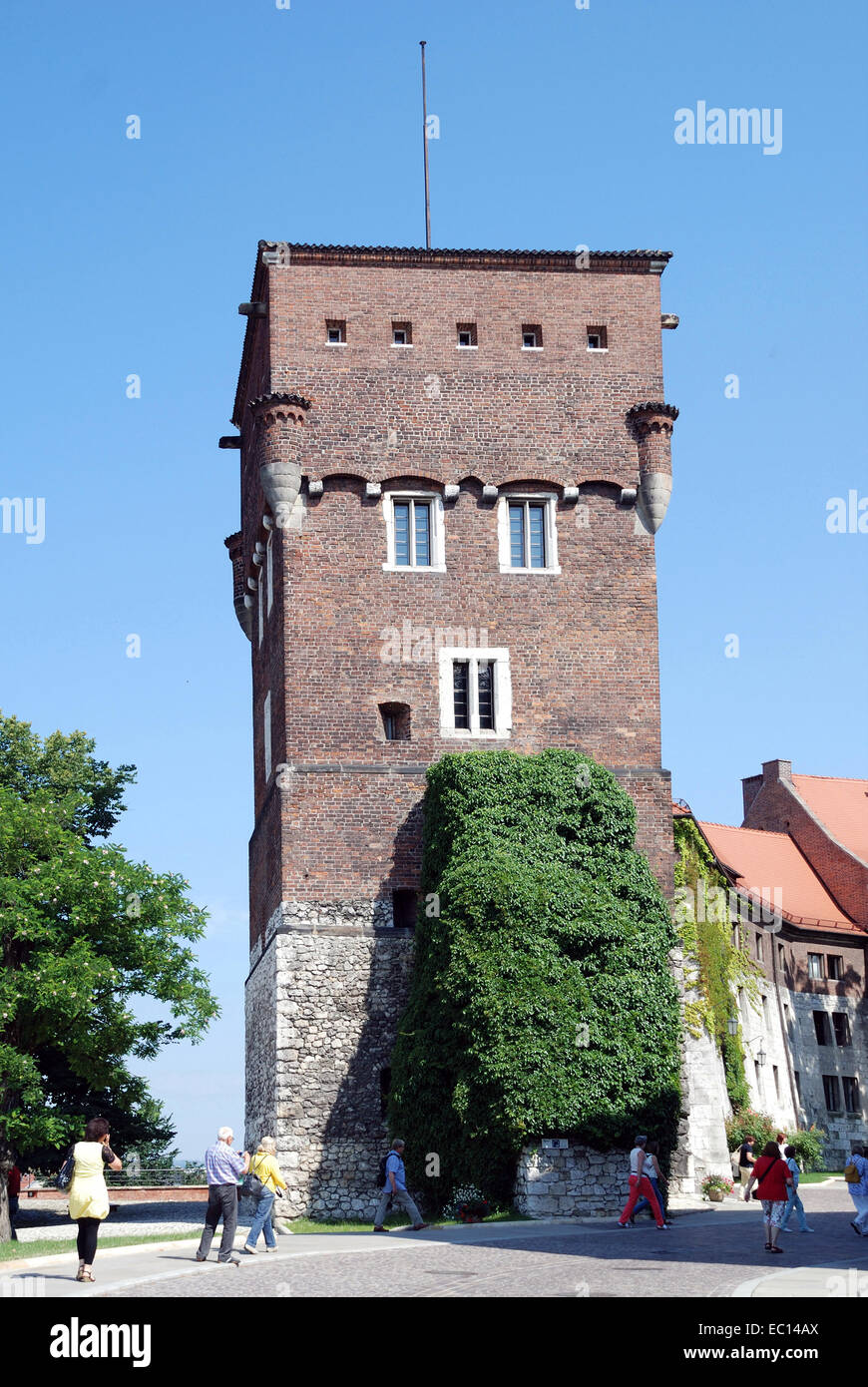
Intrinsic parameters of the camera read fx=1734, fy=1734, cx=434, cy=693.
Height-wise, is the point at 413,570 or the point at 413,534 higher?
the point at 413,534

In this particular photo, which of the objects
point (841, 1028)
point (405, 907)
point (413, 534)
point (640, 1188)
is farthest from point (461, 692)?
point (841, 1028)

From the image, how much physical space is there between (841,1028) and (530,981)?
32.1 metres

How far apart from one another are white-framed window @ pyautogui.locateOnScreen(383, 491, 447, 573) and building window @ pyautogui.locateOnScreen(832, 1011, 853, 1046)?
1169 inches

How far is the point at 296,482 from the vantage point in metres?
35.8

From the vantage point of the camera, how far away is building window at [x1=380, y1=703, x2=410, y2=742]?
116 feet

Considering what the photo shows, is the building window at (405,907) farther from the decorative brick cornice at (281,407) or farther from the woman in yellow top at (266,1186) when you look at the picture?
the woman in yellow top at (266,1186)

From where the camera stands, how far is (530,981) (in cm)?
2973

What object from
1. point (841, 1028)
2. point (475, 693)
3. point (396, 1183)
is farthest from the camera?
point (841, 1028)

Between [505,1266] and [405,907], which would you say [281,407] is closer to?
[405,907]

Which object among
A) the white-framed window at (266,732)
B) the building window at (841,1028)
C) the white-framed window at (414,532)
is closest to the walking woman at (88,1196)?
the white-framed window at (414,532)

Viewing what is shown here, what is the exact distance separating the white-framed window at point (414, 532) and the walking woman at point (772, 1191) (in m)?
16.8

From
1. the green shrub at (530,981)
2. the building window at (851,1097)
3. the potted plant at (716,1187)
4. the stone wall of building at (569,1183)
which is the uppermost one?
the green shrub at (530,981)

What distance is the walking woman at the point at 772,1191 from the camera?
21453 mm
